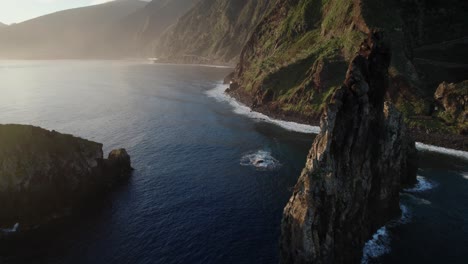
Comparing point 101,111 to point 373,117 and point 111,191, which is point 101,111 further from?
point 373,117

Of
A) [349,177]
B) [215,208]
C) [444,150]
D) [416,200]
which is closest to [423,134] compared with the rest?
[444,150]

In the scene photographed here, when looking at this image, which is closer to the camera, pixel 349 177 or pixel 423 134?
pixel 349 177

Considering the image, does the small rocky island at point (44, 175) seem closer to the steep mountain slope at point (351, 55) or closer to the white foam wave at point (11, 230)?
the white foam wave at point (11, 230)

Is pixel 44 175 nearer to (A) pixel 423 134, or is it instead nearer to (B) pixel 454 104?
(A) pixel 423 134

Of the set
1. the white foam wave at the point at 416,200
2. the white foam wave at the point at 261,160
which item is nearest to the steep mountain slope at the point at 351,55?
the white foam wave at the point at 261,160

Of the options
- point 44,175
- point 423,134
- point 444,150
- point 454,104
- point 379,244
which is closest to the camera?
point 379,244

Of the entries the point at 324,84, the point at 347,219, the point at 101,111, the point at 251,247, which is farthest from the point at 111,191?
the point at 324,84

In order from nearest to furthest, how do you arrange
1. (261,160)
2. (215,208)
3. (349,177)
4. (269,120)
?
(349,177), (215,208), (261,160), (269,120)
